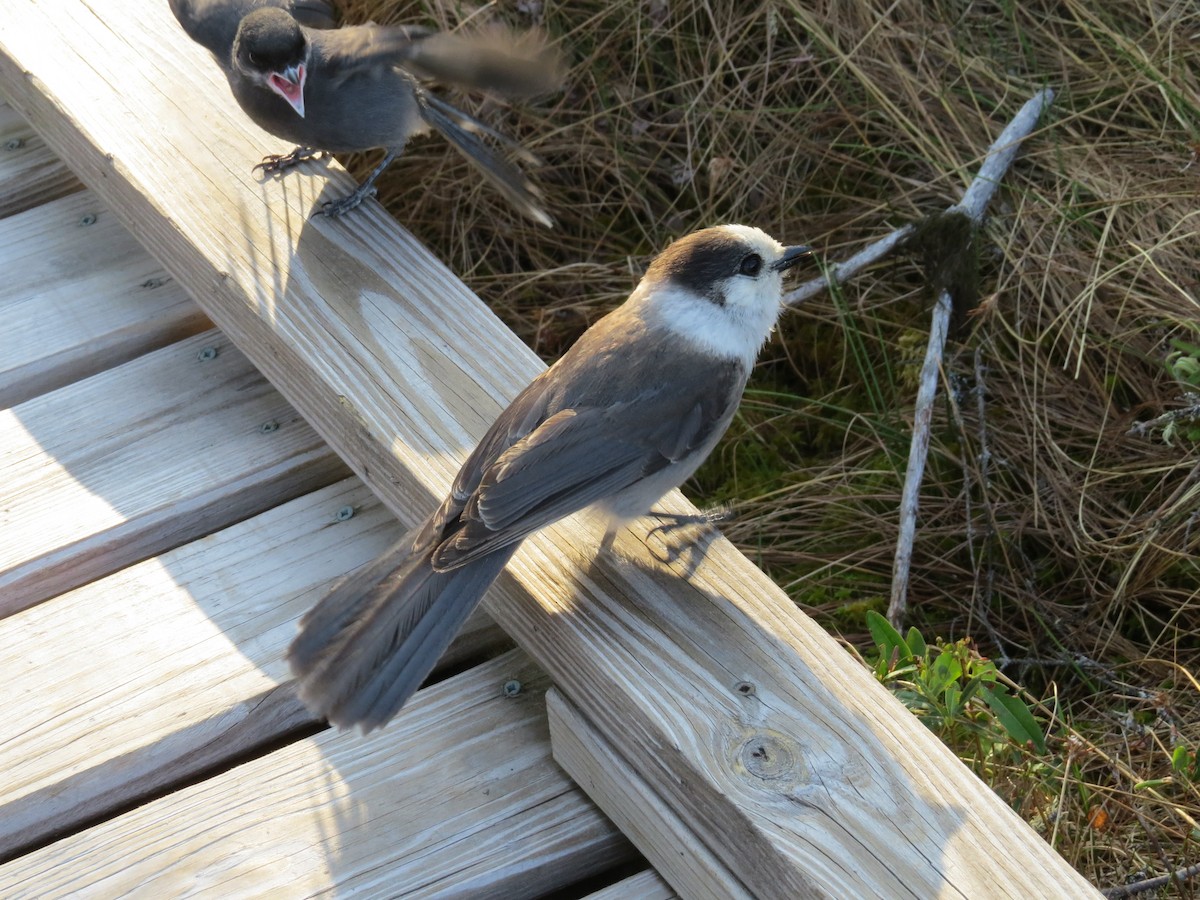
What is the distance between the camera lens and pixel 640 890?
2180mm

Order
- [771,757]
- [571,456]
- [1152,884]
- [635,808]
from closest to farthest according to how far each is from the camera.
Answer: [771,757]
[635,808]
[1152,884]
[571,456]

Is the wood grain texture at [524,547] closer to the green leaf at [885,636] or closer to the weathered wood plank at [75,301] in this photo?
the weathered wood plank at [75,301]

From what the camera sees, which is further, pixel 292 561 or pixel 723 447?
pixel 723 447

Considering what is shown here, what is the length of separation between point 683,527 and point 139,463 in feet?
3.98

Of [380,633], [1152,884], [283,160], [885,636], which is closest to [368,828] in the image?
[380,633]

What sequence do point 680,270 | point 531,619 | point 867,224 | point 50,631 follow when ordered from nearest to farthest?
point 531,619, point 50,631, point 680,270, point 867,224

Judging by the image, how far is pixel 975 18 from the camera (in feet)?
14.5

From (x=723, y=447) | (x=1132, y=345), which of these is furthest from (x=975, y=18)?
(x=723, y=447)

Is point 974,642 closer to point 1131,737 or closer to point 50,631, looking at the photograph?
point 1131,737

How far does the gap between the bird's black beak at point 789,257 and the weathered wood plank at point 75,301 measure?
4.62 feet

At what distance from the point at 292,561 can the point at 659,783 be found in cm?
96

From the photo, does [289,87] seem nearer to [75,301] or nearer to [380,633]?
[75,301]

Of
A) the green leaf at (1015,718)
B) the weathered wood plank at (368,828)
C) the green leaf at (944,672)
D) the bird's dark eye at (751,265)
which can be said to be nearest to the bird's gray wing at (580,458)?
the bird's dark eye at (751,265)

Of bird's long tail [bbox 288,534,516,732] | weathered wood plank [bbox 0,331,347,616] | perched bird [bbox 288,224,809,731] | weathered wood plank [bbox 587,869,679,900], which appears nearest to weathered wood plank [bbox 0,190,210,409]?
weathered wood plank [bbox 0,331,347,616]
